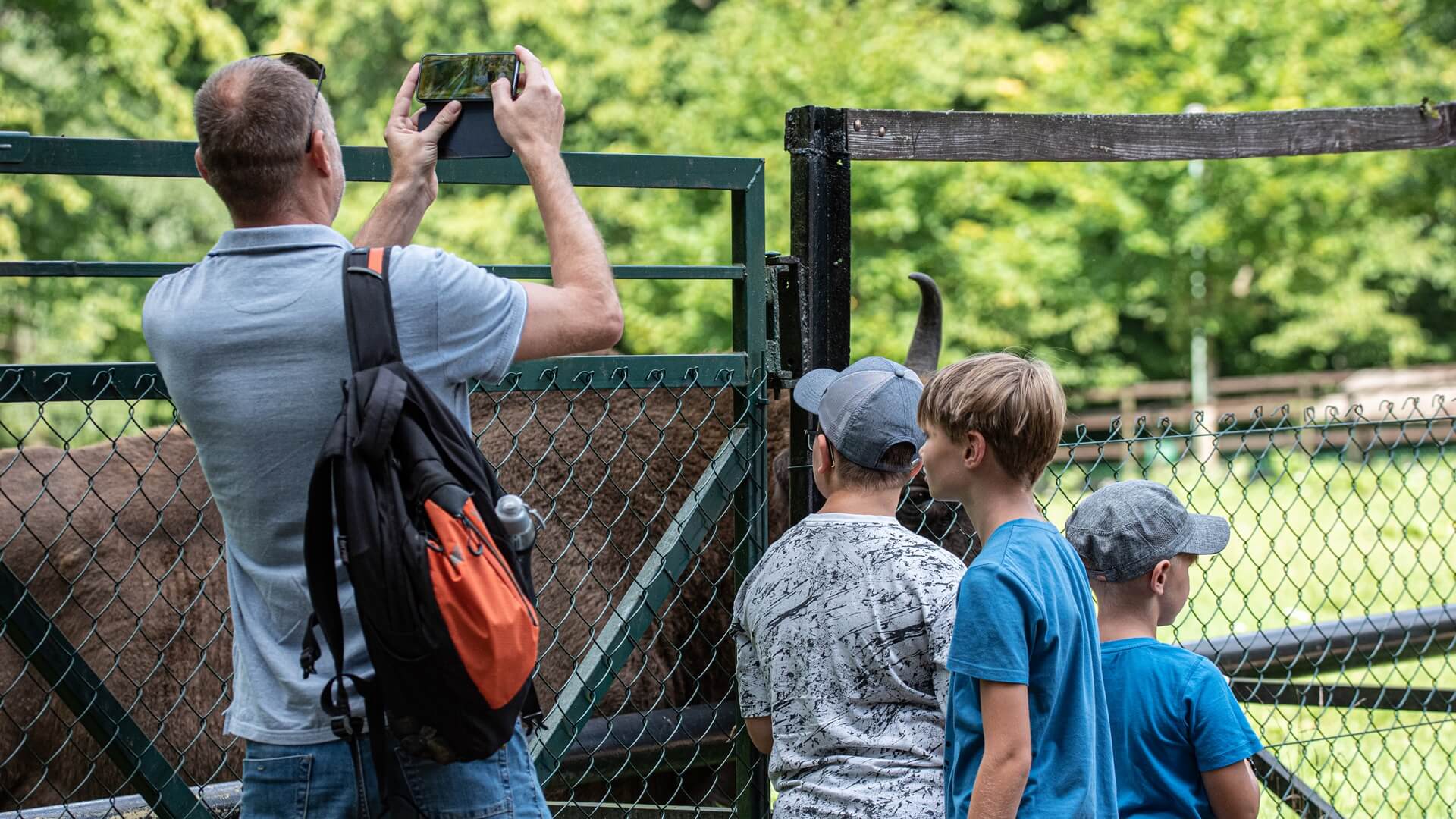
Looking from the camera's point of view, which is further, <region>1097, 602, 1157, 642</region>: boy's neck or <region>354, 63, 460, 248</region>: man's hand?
<region>1097, 602, 1157, 642</region>: boy's neck

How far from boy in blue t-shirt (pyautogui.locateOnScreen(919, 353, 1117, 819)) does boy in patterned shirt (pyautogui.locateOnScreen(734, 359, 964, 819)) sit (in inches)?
3.9

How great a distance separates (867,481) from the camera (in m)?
2.66

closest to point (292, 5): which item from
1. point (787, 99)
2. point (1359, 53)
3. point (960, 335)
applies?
point (787, 99)

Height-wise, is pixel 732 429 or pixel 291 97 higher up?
pixel 291 97

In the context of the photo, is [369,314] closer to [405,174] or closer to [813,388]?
[405,174]

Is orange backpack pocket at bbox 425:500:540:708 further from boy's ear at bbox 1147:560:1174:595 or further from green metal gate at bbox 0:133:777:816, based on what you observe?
boy's ear at bbox 1147:560:1174:595

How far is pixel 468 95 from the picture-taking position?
8.33 ft

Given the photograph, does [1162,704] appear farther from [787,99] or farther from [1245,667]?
[787,99]

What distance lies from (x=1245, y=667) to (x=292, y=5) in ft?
66.2

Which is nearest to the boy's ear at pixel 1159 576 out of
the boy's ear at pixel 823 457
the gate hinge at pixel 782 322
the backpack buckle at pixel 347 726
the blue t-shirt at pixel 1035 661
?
the blue t-shirt at pixel 1035 661

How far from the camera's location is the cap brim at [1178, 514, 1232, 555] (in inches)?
110

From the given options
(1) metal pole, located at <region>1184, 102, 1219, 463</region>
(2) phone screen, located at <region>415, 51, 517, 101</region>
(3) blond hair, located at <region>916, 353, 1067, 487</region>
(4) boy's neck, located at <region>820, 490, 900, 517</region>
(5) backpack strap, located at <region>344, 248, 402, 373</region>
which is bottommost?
(1) metal pole, located at <region>1184, 102, 1219, 463</region>

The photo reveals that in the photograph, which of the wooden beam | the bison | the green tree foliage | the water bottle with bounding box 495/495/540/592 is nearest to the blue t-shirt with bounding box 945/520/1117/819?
the water bottle with bounding box 495/495/540/592

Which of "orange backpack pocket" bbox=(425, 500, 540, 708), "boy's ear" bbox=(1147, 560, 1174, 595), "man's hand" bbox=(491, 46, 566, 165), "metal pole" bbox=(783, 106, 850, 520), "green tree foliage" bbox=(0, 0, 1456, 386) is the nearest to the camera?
"orange backpack pocket" bbox=(425, 500, 540, 708)
